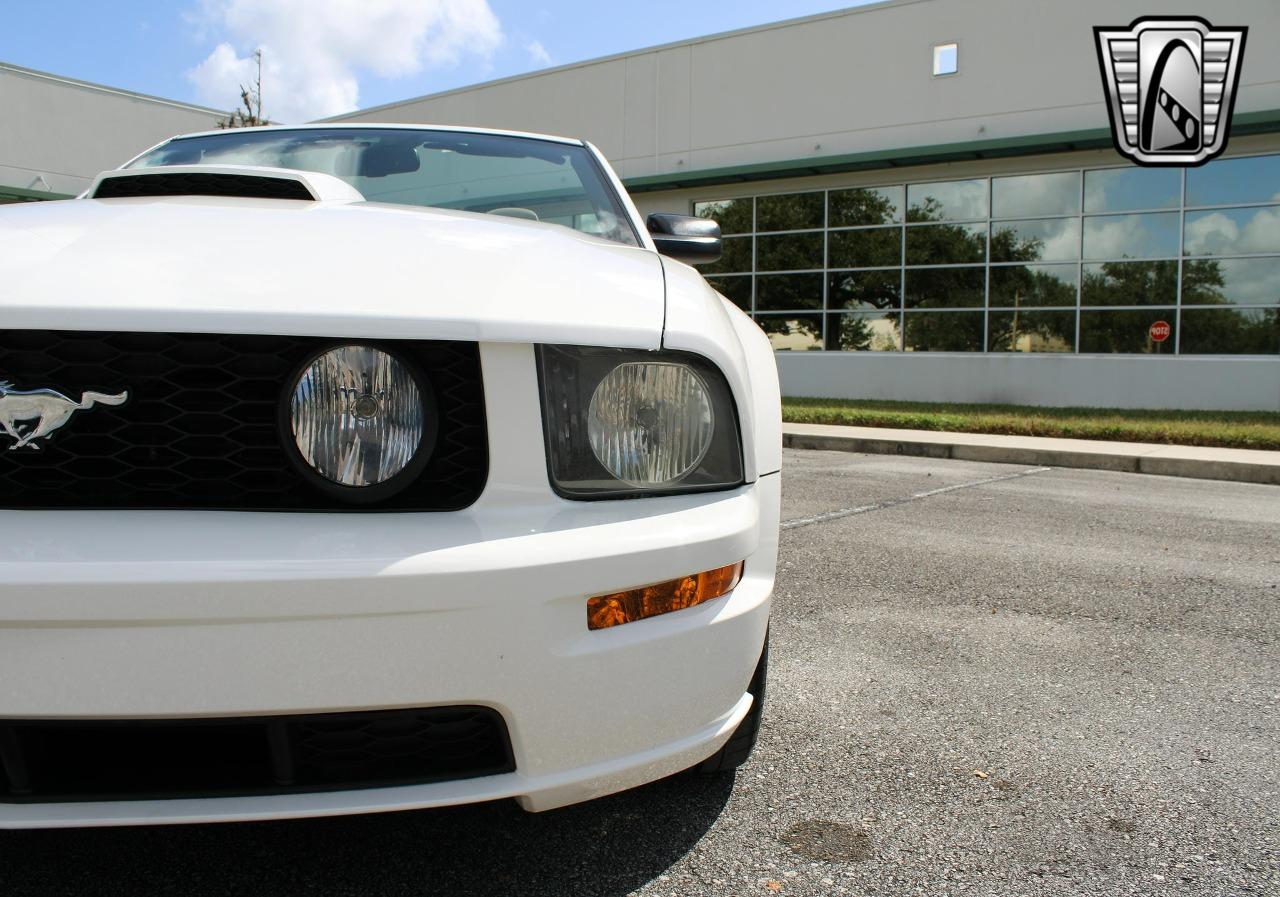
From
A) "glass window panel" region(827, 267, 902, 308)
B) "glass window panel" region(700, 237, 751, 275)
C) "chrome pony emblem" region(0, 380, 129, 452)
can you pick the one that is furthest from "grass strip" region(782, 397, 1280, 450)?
"chrome pony emblem" region(0, 380, 129, 452)

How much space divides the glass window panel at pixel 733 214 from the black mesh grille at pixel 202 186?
15.1 m

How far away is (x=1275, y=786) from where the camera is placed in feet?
6.77

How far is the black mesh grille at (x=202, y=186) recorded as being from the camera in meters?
2.06

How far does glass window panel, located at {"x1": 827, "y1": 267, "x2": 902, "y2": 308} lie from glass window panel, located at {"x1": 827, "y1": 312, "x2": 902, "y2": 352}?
20 centimetres

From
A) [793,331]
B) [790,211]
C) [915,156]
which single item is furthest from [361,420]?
[790,211]

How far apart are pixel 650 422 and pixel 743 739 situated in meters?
0.71

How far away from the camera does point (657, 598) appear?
4.60 feet

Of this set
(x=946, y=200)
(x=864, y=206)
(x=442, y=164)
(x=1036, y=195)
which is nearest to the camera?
(x=442, y=164)

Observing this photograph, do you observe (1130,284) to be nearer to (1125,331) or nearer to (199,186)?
(1125,331)

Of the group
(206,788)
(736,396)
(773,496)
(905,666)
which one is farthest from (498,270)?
(905,666)

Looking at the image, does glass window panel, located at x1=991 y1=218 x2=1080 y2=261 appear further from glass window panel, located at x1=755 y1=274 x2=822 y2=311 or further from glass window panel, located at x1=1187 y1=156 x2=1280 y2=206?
glass window panel, located at x1=755 y1=274 x2=822 y2=311

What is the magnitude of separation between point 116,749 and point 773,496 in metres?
1.10

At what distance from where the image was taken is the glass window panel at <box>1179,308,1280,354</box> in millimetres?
13070

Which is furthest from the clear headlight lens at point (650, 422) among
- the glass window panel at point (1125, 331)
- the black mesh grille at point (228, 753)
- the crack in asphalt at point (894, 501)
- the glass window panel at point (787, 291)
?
the glass window panel at point (787, 291)
